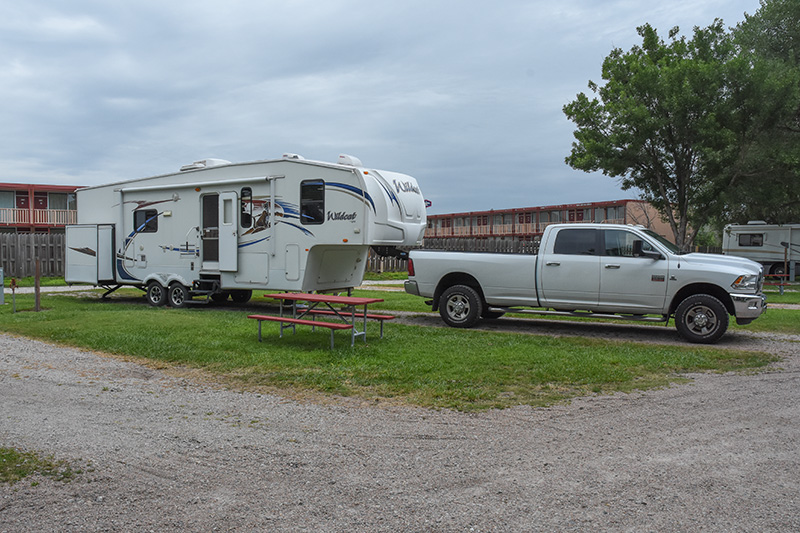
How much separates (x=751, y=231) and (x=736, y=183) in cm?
551

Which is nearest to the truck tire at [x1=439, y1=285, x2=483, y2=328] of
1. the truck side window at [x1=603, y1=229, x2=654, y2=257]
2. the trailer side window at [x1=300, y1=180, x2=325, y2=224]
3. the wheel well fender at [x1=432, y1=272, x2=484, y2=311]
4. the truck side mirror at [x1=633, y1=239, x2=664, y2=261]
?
the wheel well fender at [x1=432, y1=272, x2=484, y2=311]

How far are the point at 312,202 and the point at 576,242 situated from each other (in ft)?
17.5

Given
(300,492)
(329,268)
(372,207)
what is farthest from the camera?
(329,268)

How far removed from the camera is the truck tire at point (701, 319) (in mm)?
10164

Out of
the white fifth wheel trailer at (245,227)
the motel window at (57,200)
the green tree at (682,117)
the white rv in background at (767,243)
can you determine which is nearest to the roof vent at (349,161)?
the white fifth wheel trailer at (245,227)

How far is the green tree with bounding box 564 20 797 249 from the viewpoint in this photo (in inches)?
926

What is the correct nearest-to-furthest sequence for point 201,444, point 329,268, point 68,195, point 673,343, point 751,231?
point 201,444, point 673,343, point 329,268, point 751,231, point 68,195

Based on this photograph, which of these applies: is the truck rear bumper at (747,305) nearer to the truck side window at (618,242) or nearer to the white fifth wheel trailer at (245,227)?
the truck side window at (618,242)

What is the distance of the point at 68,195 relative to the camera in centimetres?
3722

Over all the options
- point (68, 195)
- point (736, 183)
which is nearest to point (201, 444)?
point (736, 183)

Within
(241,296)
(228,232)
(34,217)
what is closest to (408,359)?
(228,232)

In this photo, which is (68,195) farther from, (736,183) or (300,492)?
(300,492)

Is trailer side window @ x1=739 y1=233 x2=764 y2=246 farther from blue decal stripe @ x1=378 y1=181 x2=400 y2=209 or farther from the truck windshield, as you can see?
blue decal stripe @ x1=378 y1=181 x2=400 y2=209

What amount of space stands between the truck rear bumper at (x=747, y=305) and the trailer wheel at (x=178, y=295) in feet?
37.5
